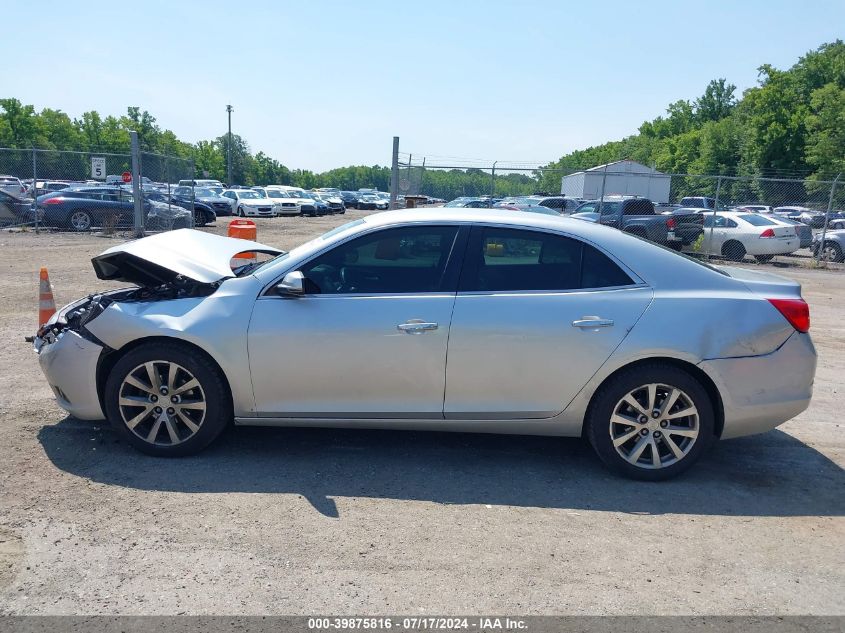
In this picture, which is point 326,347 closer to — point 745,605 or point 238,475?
point 238,475

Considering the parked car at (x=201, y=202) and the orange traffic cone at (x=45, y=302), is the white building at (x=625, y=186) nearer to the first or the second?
the parked car at (x=201, y=202)

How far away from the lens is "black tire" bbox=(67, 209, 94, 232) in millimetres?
20547

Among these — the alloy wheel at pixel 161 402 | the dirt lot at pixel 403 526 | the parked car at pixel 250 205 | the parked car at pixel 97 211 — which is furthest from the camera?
the parked car at pixel 250 205

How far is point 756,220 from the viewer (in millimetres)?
19422


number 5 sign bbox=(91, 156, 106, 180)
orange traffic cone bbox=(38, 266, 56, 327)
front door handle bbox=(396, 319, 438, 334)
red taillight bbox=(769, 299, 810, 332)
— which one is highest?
number 5 sign bbox=(91, 156, 106, 180)

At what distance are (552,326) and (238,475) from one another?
6.92 feet

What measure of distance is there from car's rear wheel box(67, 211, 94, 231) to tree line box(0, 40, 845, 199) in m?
3.45

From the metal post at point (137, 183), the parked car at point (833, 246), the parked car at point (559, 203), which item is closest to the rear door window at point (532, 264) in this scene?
the metal post at point (137, 183)

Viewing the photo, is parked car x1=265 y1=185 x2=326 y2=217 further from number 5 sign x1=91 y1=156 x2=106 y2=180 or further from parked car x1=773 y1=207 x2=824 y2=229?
parked car x1=773 y1=207 x2=824 y2=229

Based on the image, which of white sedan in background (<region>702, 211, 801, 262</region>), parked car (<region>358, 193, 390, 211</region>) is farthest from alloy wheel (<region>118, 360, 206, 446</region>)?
parked car (<region>358, 193, 390, 211</region>)

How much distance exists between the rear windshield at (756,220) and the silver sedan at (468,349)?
16.4 meters

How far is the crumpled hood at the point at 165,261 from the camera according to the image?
15.6ft

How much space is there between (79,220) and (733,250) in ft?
60.8

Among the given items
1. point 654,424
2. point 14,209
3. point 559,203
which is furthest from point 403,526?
point 559,203
